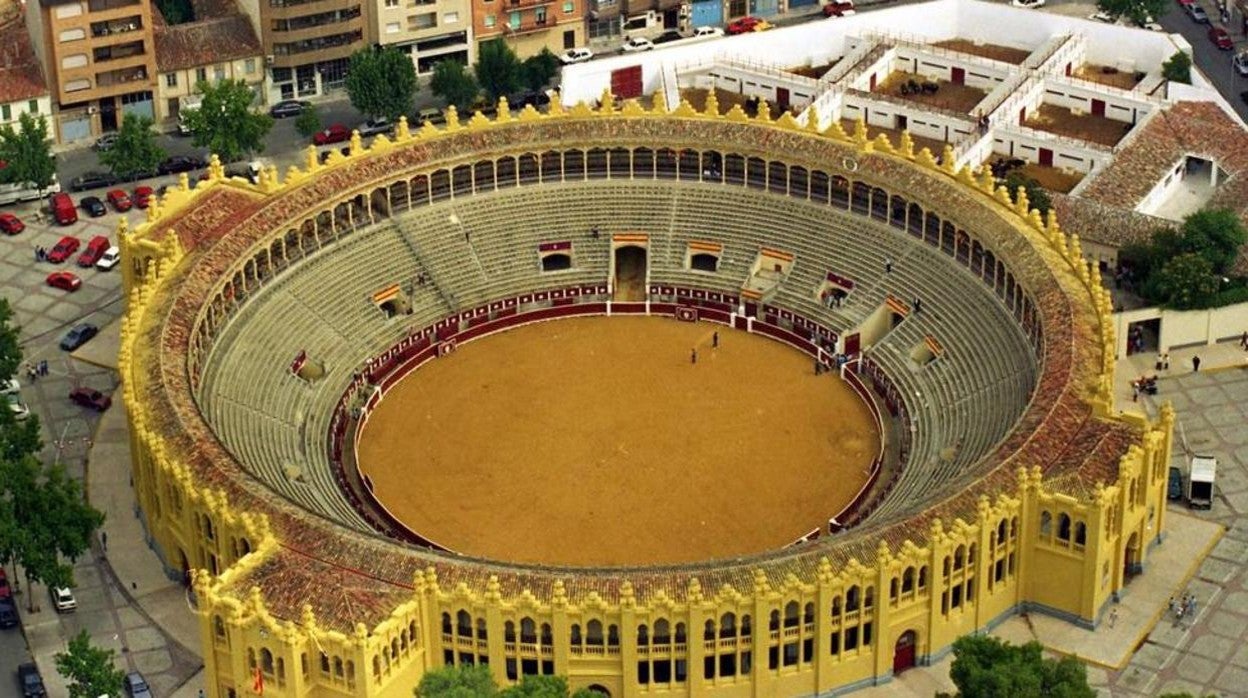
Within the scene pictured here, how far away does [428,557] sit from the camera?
183625mm

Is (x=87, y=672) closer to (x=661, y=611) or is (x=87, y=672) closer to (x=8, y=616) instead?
(x=8, y=616)

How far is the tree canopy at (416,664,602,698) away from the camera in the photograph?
172125 mm

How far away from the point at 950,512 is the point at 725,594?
18.9 m

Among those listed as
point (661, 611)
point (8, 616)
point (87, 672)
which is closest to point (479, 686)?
point (661, 611)

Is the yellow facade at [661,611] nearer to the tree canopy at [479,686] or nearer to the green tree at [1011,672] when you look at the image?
the tree canopy at [479,686]

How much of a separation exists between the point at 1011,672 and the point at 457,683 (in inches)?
1387

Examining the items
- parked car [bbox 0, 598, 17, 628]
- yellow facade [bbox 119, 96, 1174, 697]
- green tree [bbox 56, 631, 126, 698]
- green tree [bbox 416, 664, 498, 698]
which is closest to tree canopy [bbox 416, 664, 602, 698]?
green tree [bbox 416, 664, 498, 698]

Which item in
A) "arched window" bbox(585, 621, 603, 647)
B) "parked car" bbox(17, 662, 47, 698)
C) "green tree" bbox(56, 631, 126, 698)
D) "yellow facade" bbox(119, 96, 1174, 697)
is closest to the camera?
"yellow facade" bbox(119, 96, 1174, 697)

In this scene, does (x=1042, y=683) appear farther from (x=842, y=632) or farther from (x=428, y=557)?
(x=428, y=557)

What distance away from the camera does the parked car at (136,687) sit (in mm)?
189500

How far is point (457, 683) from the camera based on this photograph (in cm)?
17338

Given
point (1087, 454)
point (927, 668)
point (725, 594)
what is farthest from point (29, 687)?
point (1087, 454)

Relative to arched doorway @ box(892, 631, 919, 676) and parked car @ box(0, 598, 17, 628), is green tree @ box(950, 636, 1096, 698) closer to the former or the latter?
arched doorway @ box(892, 631, 919, 676)

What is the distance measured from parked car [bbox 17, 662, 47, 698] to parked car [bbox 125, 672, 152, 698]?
19.0 feet
